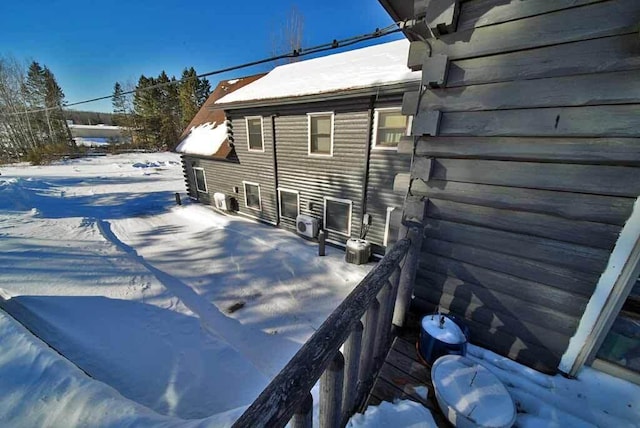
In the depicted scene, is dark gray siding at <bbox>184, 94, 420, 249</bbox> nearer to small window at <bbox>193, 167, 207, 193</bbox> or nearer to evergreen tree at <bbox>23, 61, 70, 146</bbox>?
small window at <bbox>193, 167, 207, 193</bbox>

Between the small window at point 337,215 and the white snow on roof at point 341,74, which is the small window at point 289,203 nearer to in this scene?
the small window at point 337,215

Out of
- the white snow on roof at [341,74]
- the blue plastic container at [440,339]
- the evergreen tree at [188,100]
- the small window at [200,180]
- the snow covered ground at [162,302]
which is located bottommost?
the snow covered ground at [162,302]

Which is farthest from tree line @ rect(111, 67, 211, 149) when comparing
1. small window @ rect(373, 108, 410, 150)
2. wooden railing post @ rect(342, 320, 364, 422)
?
wooden railing post @ rect(342, 320, 364, 422)

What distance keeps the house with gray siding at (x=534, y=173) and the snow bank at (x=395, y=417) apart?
976 mm

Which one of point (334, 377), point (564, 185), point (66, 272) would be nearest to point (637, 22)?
point (564, 185)

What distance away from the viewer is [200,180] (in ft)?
37.7

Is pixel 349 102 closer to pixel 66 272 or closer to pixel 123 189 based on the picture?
pixel 66 272

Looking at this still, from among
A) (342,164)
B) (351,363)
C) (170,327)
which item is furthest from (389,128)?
(170,327)

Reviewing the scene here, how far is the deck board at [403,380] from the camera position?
160 cm

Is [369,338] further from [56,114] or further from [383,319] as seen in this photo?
[56,114]

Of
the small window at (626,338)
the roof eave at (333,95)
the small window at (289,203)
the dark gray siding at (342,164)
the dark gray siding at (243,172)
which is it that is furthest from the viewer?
the dark gray siding at (243,172)

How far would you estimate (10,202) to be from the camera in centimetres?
997

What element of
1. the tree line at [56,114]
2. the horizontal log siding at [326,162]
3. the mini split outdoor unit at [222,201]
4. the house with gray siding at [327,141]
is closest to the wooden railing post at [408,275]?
the house with gray siding at [327,141]

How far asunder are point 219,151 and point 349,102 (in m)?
5.87
